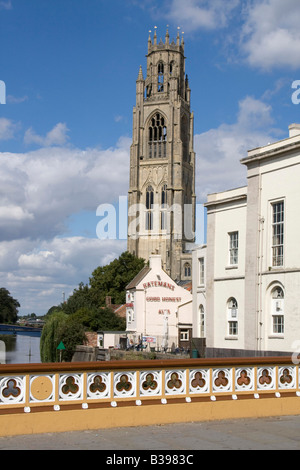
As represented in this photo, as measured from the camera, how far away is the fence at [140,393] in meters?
11.6

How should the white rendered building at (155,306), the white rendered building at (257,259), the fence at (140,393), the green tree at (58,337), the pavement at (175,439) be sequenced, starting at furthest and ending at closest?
the green tree at (58,337)
the white rendered building at (155,306)
the white rendered building at (257,259)
the fence at (140,393)
the pavement at (175,439)

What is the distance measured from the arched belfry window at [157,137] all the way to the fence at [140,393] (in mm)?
131299

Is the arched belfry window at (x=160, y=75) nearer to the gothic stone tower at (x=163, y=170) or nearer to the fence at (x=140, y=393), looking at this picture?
the gothic stone tower at (x=163, y=170)

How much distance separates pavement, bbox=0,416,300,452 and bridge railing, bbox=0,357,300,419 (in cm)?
56

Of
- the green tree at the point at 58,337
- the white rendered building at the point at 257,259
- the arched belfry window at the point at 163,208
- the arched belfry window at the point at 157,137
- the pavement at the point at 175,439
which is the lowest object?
the green tree at the point at 58,337

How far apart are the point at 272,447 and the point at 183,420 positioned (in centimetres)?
275

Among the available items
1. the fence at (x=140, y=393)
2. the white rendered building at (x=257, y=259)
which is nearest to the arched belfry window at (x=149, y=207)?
the white rendered building at (x=257, y=259)

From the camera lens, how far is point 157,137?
146 meters

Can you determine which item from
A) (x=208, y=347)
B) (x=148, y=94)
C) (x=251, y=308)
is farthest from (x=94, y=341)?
(x=148, y=94)

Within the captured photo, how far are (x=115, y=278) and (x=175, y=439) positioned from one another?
332 feet

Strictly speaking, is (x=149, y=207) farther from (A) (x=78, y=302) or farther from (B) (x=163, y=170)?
(A) (x=78, y=302)

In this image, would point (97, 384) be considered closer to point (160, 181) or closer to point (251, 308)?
point (251, 308)

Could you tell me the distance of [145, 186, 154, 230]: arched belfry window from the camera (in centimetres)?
13938

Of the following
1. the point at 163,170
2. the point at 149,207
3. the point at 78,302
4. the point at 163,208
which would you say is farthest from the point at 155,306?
the point at 163,170
